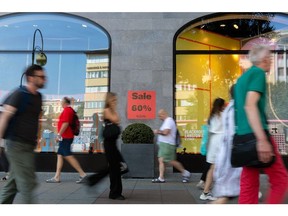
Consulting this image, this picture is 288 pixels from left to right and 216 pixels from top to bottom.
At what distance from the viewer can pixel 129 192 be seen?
263 inches

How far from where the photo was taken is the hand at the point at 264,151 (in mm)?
3125

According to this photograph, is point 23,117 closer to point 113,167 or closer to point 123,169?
point 113,167

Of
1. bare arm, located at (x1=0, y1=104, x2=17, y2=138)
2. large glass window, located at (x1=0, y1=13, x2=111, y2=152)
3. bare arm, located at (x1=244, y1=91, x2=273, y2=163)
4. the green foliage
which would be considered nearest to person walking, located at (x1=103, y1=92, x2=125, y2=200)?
bare arm, located at (x1=0, y1=104, x2=17, y2=138)

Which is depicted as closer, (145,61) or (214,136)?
(214,136)

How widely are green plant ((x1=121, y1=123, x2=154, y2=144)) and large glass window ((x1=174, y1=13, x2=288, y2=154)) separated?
1.49m

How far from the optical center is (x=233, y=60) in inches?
405

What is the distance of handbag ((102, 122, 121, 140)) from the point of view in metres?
5.87

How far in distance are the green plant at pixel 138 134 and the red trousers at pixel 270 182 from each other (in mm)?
5187

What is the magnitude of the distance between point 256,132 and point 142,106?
631 cm

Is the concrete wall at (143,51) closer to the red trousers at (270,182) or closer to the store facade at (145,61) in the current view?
the store facade at (145,61)

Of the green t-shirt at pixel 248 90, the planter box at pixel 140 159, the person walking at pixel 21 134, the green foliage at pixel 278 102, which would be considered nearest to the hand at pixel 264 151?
the green t-shirt at pixel 248 90

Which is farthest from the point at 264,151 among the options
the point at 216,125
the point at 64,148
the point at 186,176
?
the point at 64,148

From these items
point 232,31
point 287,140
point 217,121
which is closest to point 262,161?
A: point 217,121

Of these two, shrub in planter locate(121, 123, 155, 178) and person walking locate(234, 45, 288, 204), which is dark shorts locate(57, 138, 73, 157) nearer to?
shrub in planter locate(121, 123, 155, 178)
